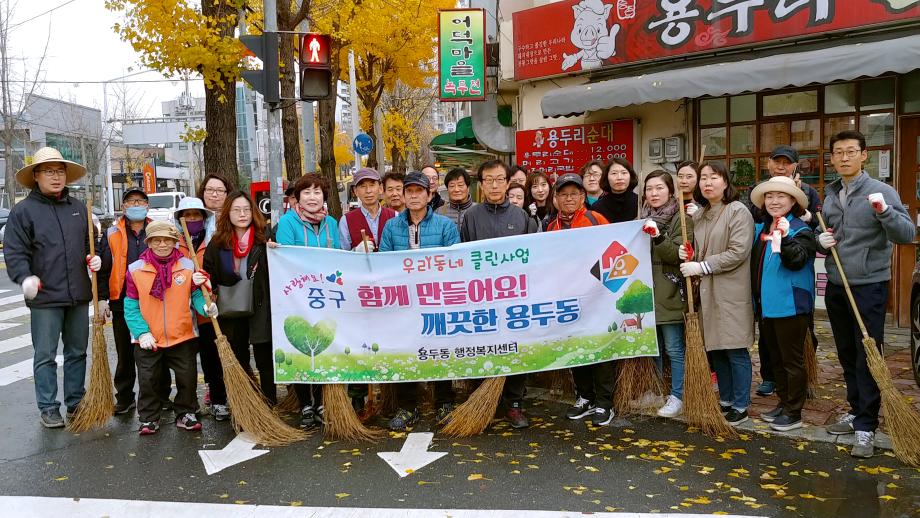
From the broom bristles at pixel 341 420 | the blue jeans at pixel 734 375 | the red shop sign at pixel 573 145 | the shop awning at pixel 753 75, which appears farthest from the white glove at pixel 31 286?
the red shop sign at pixel 573 145

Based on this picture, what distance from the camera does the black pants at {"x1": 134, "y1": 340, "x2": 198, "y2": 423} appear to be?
552 cm

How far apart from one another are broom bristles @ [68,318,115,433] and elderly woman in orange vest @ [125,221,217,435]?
1.18 ft

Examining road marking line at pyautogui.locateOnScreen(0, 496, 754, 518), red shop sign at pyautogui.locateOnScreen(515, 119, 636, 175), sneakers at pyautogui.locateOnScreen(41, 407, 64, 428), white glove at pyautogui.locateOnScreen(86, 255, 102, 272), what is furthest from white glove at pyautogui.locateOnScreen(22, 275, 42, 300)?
red shop sign at pyautogui.locateOnScreen(515, 119, 636, 175)

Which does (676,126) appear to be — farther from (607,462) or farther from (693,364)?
(607,462)

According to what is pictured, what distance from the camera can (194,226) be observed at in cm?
596

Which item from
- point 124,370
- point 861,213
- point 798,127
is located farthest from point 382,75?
point 861,213

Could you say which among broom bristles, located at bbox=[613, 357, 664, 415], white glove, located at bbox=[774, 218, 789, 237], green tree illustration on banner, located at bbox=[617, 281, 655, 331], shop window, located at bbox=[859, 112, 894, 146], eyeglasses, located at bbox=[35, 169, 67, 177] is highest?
shop window, located at bbox=[859, 112, 894, 146]

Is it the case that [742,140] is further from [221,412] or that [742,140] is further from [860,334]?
[221,412]

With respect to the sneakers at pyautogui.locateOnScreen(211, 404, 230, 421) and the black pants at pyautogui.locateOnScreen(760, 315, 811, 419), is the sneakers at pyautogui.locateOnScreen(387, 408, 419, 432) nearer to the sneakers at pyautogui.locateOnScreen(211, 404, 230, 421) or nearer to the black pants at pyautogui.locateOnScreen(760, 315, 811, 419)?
the sneakers at pyautogui.locateOnScreen(211, 404, 230, 421)

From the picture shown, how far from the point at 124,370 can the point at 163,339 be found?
95cm

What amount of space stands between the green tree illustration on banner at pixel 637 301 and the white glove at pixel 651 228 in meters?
0.39

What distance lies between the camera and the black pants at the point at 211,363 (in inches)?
231

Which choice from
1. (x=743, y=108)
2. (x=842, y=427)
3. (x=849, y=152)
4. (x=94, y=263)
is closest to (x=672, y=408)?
(x=842, y=427)

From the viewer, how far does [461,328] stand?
538cm
